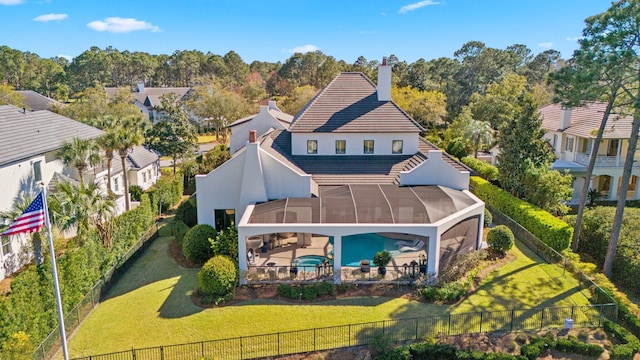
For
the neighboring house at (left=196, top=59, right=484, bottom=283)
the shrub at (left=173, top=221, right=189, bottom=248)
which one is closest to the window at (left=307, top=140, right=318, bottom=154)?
the neighboring house at (left=196, top=59, right=484, bottom=283)

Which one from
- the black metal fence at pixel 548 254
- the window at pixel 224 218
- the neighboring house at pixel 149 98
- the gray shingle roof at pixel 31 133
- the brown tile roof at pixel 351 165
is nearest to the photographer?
the black metal fence at pixel 548 254

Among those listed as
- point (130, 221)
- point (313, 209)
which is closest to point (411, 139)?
point (313, 209)

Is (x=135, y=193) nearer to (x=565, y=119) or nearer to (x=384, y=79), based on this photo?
(x=384, y=79)

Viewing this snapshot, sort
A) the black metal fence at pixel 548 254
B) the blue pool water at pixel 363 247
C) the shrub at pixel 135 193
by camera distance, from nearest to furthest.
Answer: the black metal fence at pixel 548 254 < the blue pool water at pixel 363 247 < the shrub at pixel 135 193

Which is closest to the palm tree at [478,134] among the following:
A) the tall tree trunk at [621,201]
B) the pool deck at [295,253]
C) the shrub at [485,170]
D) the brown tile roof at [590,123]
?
the shrub at [485,170]

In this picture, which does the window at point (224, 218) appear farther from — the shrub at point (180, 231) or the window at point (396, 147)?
the window at point (396, 147)

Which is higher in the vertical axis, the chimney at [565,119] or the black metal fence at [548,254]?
the chimney at [565,119]
